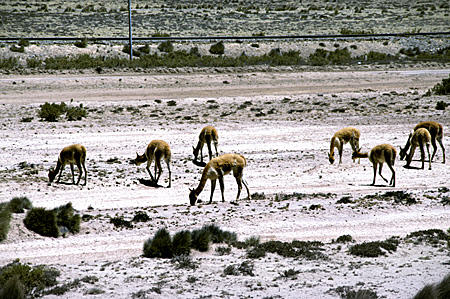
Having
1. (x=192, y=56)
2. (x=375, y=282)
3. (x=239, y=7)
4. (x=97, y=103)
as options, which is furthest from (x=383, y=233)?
(x=239, y=7)

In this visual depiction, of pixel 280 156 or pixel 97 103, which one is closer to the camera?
Answer: pixel 280 156

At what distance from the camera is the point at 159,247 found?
1209 cm

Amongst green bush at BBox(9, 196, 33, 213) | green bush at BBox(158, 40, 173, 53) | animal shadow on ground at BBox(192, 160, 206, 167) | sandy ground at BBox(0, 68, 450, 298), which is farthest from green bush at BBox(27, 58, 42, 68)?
green bush at BBox(9, 196, 33, 213)

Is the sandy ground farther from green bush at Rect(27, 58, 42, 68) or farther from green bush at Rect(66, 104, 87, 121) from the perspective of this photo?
green bush at Rect(27, 58, 42, 68)

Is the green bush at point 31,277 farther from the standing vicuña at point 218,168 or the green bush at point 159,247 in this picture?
the standing vicuña at point 218,168

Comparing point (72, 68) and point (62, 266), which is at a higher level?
point (72, 68)

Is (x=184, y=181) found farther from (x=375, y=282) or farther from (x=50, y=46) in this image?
(x=50, y=46)

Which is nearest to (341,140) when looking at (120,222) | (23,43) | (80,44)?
(120,222)

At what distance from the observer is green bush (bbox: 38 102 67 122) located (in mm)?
29156

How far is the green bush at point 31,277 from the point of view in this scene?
9.90 meters

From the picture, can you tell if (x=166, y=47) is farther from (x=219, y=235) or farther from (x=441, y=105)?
(x=219, y=235)

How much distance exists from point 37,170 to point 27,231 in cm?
667

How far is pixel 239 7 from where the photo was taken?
277 ft

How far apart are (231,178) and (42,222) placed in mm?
8006
